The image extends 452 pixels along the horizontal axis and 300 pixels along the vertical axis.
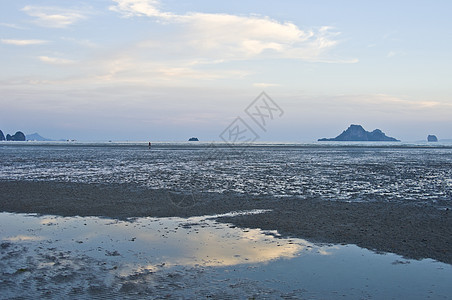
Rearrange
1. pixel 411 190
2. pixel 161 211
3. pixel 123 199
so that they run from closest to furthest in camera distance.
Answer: pixel 161 211
pixel 123 199
pixel 411 190

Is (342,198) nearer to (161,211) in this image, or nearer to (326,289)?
(161,211)

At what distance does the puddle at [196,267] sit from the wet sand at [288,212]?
123 cm

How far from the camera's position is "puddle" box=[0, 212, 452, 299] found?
8047 mm

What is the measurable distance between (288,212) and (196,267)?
8132 mm

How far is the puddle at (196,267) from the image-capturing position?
8.05 meters

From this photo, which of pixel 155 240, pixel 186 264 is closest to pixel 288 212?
pixel 155 240

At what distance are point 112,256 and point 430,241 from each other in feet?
31.8

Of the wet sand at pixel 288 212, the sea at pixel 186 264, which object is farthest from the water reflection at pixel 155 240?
the wet sand at pixel 288 212

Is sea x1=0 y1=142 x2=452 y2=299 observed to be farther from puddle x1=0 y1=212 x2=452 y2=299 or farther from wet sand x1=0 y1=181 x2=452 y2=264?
wet sand x1=0 y1=181 x2=452 y2=264

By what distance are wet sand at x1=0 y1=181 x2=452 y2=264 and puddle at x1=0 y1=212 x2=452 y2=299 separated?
48.6 inches

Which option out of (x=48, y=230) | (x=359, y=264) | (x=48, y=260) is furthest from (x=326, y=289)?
(x=48, y=230)

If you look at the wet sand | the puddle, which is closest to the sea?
the puddle

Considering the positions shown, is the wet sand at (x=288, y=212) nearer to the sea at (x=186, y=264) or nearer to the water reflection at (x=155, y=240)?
the sea at (x=186, y=264)

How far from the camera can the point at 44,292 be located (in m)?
7.82
